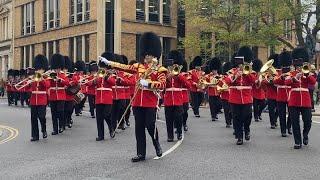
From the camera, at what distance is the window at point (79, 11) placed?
44688 millimetres

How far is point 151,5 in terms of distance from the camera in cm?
4481

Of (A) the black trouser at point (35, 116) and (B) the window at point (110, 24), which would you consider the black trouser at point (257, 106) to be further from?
(B) the window at point (110, 24)

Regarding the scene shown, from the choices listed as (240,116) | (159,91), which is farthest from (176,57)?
(159,91)

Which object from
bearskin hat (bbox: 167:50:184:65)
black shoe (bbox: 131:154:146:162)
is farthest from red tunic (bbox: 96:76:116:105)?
black shoe (bbox: 131:154:146:162)

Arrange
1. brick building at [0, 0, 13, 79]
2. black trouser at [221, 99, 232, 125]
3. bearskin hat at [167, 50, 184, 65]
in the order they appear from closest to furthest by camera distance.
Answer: bearskin hat at [167, 50, 184, 65] < black trouser at [221, 99, 232, 125] < brick building at [0, 0, 13, 79]

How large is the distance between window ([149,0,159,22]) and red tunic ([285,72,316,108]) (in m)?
33.3

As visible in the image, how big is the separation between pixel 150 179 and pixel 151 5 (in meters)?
37.3

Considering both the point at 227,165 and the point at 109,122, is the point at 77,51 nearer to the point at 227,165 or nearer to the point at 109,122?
the point at 109,122

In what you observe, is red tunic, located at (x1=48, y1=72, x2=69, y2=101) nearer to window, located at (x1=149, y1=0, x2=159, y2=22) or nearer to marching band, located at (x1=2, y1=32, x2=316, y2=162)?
marching band, located at (x1=2, y1=32, x2=316, y2=162)

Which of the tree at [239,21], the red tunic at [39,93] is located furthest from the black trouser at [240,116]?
the tree at [239,21]

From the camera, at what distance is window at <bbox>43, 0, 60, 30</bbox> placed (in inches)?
1975

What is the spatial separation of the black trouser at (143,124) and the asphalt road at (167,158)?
306mm

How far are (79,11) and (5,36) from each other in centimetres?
1954

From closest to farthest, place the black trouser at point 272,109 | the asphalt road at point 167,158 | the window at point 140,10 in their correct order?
1. the asphalt road at point 167,158
2. the black trouser at point 272,109
3. the window at point 140,10
